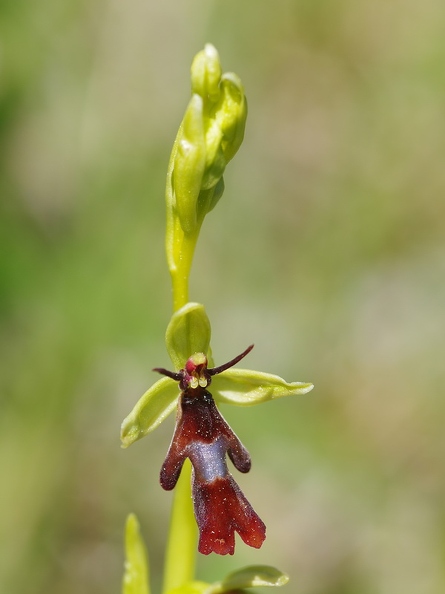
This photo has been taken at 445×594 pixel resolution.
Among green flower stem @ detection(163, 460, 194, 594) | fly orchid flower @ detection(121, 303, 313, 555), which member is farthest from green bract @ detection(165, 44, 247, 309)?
green flower stem @ detection(163, 460, 194, 594)

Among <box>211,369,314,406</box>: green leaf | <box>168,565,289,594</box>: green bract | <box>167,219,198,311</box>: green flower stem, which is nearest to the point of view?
<box>211,369,314,406</box>: green leaf

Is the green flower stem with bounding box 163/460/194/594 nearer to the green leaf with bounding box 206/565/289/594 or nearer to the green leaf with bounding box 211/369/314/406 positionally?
the green leaf with bounding box 206/565/289/594

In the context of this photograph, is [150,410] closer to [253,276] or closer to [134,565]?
[134,565]

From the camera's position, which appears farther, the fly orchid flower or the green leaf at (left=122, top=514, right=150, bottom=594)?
the green leaf at (left=122, top=514, right=150, bottom=594)

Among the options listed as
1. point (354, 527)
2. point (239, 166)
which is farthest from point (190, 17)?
point (354, 527)

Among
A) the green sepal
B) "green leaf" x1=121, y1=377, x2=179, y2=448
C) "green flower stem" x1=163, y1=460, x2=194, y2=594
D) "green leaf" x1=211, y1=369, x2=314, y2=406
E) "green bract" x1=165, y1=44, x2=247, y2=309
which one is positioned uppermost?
"green bract" x1=165, y1=44, x2=247, y2=309

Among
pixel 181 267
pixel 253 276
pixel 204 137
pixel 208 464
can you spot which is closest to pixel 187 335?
pixel 181 267

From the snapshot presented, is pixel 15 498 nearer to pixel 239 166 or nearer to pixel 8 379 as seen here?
pixel 8 379

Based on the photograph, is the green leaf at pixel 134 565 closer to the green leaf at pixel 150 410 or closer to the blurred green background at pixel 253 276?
the green leaf at pixel 150 410
